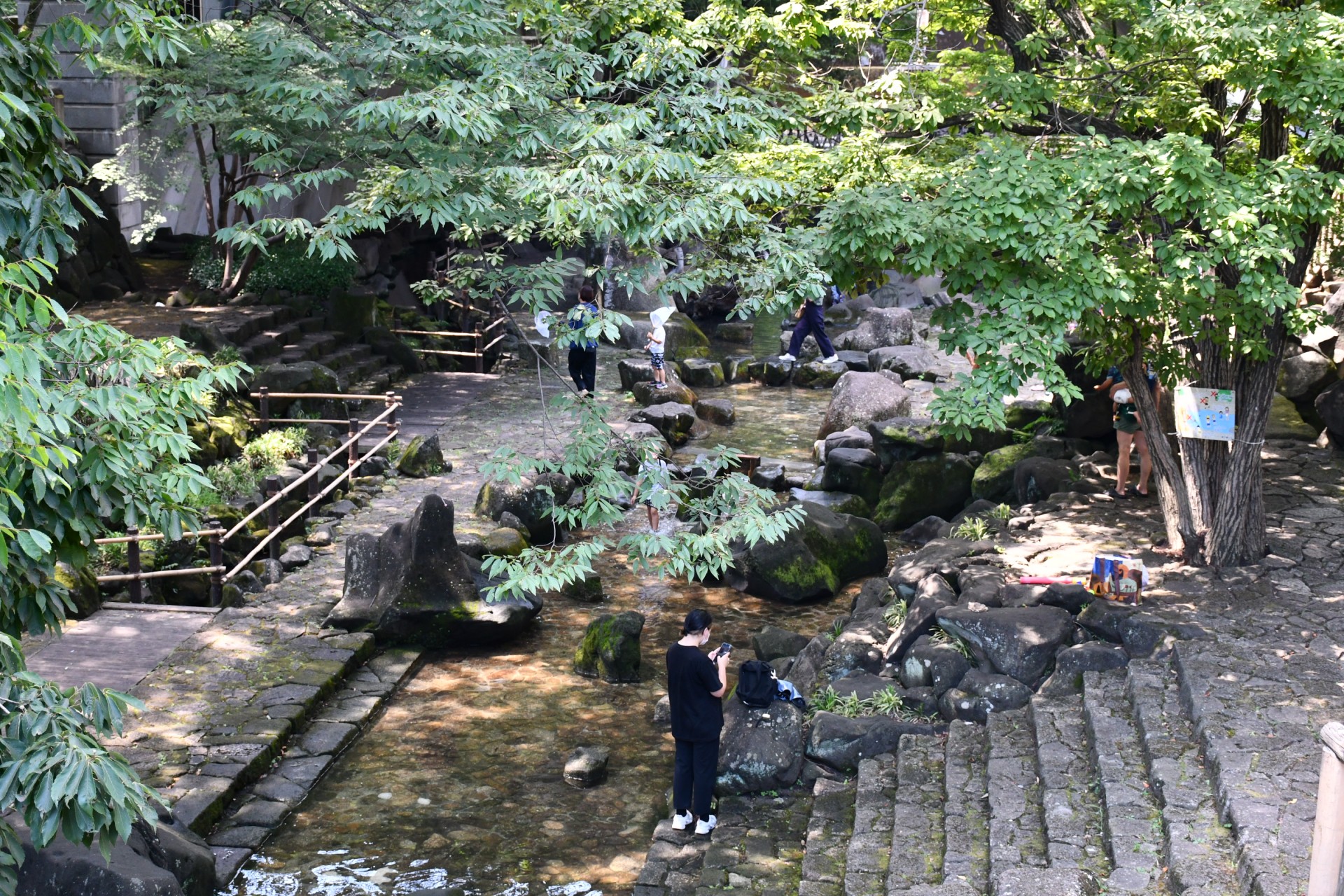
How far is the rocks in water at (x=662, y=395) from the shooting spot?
20.9 m

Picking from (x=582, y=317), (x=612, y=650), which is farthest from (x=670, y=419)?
(x=582, y=317)

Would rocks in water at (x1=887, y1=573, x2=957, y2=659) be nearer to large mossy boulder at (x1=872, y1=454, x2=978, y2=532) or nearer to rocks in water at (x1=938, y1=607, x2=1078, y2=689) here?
rocks in water at (x1=938, y1=607, x2=1078, y2=689)

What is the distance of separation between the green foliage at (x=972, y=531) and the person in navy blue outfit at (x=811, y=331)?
9342 mm

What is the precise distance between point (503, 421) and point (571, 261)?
34.5 feet

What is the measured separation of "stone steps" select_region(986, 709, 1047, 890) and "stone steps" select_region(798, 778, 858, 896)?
3.27ft

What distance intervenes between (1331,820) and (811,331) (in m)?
19.4

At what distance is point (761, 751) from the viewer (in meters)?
9.41

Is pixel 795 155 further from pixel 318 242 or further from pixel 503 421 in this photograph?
pixel 503 421

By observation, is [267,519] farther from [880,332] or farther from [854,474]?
[880,332]

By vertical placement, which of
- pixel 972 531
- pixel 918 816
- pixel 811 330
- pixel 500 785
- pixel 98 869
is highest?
pixel 811 330

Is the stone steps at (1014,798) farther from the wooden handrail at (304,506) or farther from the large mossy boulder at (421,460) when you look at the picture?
the large mossy boulder at (421,460)

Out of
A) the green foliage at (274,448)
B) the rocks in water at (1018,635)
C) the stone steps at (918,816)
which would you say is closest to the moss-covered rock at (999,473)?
the rocks in water at (1018,635)

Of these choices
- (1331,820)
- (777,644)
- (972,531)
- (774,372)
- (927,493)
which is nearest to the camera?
(1331,820)

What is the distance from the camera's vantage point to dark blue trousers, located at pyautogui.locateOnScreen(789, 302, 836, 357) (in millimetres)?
23031
